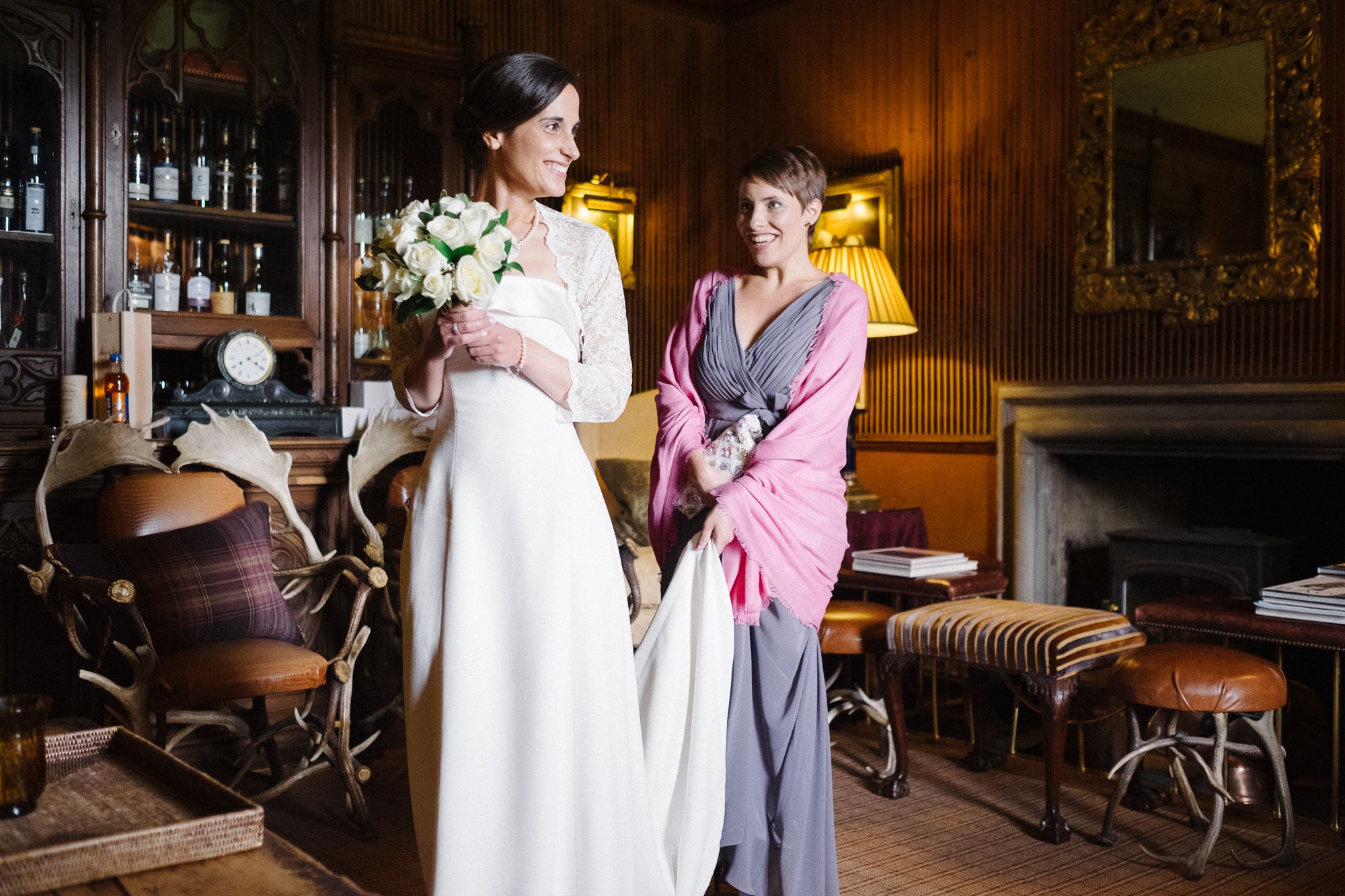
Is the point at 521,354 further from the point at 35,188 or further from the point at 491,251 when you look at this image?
the point at 35,188

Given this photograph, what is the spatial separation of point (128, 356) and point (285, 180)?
0.98 meters

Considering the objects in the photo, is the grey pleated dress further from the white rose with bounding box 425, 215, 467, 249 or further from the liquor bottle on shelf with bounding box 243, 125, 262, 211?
the liquor bottle on shelf with bounding box 243, 125, 262, 211

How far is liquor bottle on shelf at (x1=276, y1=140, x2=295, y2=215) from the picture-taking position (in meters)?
4.32

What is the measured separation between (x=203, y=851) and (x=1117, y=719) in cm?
317

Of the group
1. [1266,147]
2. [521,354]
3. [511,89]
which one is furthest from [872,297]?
[521,354]

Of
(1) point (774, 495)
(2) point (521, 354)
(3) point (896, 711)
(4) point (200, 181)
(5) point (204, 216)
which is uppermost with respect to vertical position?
Answer: (4) point (200, 181)

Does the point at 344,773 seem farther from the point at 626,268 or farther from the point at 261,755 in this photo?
the point at 626,268

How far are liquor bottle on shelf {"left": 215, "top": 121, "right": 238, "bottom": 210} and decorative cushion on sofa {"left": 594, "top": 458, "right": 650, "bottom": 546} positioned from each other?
5.51ft

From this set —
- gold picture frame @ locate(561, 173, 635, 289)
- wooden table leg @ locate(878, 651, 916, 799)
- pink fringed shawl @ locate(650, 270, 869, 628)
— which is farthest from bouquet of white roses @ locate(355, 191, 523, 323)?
gold picture frame @ locate(561, 173, 635, 289)

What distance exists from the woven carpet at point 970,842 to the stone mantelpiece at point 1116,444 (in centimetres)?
118

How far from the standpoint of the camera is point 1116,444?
4.31 meters

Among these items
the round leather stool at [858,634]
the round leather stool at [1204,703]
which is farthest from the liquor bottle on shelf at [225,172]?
the round leather stool at [1204,703]

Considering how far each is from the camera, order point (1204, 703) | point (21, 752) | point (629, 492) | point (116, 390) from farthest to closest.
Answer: point (629, 492), point (116, 390), point (1204, 703), point (21, 752)

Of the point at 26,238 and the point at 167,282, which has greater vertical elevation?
the point at 26,238
